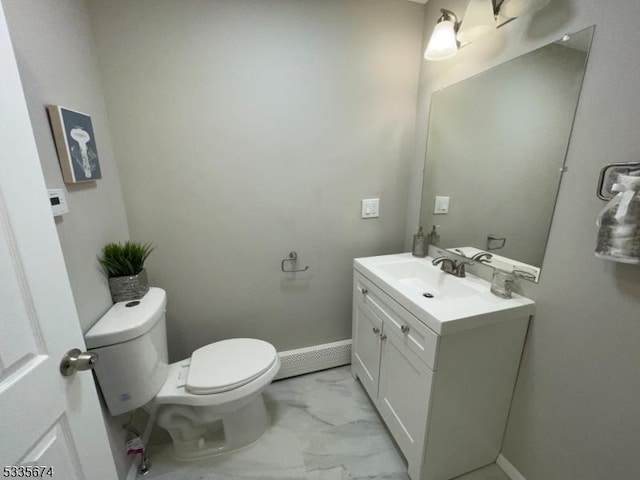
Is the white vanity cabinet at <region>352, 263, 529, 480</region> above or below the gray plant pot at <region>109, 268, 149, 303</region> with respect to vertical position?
below

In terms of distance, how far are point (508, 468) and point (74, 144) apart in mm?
2294

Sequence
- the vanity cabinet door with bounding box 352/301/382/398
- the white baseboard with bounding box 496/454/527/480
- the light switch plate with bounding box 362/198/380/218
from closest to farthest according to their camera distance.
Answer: the white baseboard with bounding box 496/454/527/480
the vanity cabinet door with bounding box 352/301/382/398
the light switch plate with bounding box 362/198/380/218

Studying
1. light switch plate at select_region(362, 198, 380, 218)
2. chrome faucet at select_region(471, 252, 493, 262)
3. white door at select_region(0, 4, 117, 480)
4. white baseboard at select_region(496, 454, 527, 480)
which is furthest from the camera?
light switch plate at select_region(362, 198, 380, 218)

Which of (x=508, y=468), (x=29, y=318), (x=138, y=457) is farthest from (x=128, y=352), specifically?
(x=508, y=468)

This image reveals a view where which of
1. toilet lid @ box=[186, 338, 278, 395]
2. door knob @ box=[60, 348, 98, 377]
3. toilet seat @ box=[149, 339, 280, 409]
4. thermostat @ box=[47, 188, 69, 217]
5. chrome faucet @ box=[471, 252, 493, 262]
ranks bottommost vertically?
toilet seat @ box=[149, 339, 280, 409]

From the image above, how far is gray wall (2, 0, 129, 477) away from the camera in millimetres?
820

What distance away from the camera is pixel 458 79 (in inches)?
54.3

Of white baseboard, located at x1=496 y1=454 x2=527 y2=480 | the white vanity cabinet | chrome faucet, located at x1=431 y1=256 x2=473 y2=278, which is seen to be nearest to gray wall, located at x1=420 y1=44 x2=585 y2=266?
chrome faucet, located at x1=431 y1=256 x2=473 y2=278

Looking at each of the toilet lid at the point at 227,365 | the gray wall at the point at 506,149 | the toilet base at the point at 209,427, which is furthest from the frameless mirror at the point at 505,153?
the toilet base at the point at 209,427

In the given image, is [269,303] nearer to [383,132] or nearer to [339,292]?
[339,292]

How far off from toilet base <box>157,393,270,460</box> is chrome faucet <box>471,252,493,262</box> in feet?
4.36

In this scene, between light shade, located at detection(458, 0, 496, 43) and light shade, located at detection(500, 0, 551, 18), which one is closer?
light shade, located at detection(500, 0, 551, 18)

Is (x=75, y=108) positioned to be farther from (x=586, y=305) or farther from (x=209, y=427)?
(x=586, y=305)

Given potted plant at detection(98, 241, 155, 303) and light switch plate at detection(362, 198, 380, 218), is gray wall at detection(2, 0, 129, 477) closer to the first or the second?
potted plant at detection(98, 241, 155, 303)
